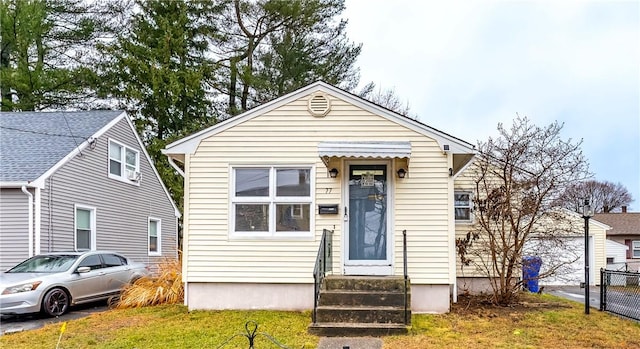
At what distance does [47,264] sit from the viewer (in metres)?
11.4

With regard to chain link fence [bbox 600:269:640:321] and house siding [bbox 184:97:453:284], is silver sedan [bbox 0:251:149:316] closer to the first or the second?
house siding [bbox 184:97:453:284]

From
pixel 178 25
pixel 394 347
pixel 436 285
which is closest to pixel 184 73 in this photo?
pixel 178 25

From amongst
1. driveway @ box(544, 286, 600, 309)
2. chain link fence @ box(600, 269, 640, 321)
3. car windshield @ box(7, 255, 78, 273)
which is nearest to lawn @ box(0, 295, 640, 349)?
chain link fence @ box(600, 269, 640, 321)

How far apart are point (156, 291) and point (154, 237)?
9.28m

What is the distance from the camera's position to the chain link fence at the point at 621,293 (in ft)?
32.9

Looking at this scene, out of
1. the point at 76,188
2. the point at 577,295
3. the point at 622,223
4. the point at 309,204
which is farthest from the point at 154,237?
the point at 622,223

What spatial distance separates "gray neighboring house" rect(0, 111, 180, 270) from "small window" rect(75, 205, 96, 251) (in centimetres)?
3

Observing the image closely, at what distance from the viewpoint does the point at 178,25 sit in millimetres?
24438

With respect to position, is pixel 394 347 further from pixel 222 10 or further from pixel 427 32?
pixel 222 10

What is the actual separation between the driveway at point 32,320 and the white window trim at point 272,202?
364 centimetres

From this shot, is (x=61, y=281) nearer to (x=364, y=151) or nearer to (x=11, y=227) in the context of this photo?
(x=11, y=227)

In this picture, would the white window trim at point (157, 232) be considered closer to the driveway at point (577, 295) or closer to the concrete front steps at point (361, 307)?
the concrete front steps at point (361, 307)

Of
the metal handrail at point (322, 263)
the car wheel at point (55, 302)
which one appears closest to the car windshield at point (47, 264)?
the car wheel at point (55, 302)

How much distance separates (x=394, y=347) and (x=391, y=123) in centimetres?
430
